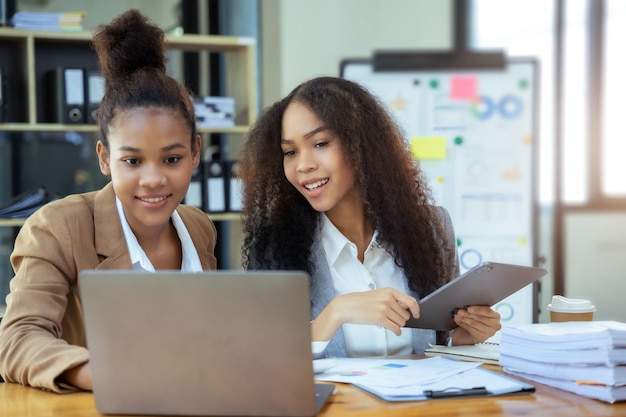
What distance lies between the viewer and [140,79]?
1.80m

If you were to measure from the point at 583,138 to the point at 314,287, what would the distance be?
10.8ft

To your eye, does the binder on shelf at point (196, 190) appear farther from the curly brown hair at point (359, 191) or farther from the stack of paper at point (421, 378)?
the stack of paper at point (421, 378)

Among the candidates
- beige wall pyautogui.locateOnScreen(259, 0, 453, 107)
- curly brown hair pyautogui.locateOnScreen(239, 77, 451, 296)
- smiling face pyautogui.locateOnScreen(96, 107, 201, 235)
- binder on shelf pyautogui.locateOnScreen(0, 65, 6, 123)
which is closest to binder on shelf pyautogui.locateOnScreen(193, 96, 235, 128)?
beige wall pyautogui.locateOnScreen(259, 0, 453, 107)

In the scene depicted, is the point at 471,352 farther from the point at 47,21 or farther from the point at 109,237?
the point at 47,21

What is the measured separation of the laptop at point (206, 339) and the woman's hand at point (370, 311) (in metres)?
0.47

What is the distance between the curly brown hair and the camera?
2074 millimetres

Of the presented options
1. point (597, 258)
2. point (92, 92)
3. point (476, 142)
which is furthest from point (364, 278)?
point (597, 258)

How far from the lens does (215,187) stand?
4.00 m

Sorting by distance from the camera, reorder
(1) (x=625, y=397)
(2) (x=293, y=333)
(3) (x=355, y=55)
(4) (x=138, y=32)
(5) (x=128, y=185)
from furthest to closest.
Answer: (3) (x=355, y=55), (4) (x=138, y=32), (5) (x=128, y=185), (1) (x=625, y=397), (2) (x=293, y=333)

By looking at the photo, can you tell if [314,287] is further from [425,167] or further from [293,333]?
[425,167]

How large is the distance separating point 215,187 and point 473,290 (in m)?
2.51

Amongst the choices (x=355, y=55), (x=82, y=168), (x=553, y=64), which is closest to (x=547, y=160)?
(x=553, y=64)

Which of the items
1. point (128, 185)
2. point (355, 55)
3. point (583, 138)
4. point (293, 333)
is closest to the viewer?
point (293, 333)

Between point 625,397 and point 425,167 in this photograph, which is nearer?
point 625,397
